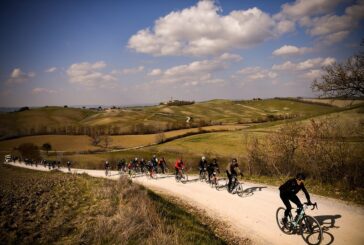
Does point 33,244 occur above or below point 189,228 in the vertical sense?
above

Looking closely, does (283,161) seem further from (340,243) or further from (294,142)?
(340,243)

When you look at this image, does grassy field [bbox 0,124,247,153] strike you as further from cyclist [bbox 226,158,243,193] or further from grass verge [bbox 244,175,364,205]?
grass verge [bbox 244,175,364,205]

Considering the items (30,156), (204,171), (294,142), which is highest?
(294,142)

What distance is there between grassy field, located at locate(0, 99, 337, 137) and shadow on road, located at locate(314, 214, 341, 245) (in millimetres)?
84584

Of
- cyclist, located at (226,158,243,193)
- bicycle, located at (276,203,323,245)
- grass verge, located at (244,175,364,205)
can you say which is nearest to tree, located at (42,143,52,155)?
cyclist, located at (226,158,243,193)

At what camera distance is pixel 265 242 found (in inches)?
400

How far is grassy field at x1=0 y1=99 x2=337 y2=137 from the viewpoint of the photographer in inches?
4257

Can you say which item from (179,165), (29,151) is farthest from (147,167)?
(29,151)

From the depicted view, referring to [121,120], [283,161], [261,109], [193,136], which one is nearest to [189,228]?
[283,161]

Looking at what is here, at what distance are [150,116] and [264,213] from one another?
125 m

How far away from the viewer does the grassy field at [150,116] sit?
355ft

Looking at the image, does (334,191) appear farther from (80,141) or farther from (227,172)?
(80,141)

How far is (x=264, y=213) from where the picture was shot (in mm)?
12961

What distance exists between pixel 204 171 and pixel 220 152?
34.3 meters
